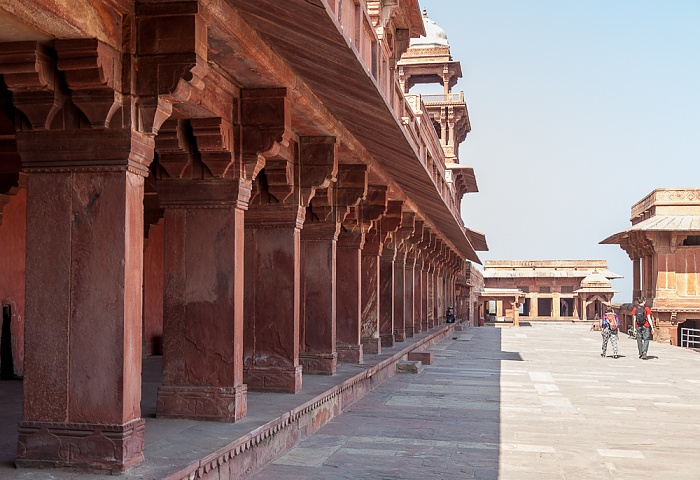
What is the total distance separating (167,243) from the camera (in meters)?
7.46

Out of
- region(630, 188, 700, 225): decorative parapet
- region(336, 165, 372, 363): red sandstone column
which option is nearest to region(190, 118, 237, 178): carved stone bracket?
region(336, 165, 372, 363): red sandstone column

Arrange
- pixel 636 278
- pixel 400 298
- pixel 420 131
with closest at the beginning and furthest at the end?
pixel 420 131, pixel 400 298, pixel 636 278

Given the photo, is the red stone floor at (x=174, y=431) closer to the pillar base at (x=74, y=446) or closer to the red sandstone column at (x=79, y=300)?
the pillar base at (x=74, y=446)

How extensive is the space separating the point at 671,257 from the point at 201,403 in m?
29.7

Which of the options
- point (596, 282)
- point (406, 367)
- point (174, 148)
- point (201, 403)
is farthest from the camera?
point (596, 282)

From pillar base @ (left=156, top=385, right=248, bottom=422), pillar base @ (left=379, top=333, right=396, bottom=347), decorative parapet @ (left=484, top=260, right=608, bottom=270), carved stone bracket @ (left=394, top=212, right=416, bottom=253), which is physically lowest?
pillar base @ (left=379, top=333, right=396, bottom=347)

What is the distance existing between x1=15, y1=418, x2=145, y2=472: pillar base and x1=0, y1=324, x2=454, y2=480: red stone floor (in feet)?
0.24

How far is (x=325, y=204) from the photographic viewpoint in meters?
11.7

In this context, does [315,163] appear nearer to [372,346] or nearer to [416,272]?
[372,346]

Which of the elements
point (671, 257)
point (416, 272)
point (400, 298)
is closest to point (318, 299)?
point (400, 298)

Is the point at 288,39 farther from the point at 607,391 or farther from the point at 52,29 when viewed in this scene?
the point at 607,391

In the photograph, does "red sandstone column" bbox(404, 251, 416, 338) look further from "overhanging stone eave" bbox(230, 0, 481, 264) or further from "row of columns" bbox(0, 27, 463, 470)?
Answer: "overhanging stone eave" bbox(230, 0, 481, 264)

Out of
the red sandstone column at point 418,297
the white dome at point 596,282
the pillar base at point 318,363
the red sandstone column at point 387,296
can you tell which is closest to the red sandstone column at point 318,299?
the pillar base at point 318,363

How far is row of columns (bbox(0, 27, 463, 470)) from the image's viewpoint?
5211 mm
